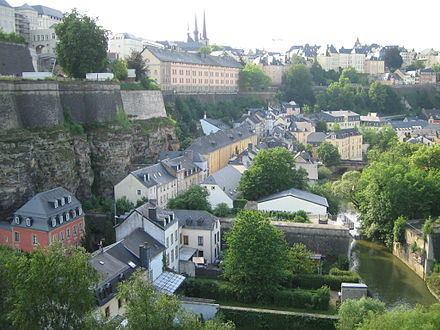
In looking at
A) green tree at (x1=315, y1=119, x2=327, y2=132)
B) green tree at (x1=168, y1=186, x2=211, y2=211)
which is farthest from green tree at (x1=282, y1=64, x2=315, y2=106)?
green tree at (x1=168, y1=186, x2=211, y2=211)

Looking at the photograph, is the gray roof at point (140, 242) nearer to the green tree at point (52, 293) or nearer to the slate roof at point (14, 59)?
the green tree at point (52, 293)

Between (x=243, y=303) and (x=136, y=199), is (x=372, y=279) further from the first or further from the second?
(x=136, y=199)

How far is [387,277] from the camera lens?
31.9m

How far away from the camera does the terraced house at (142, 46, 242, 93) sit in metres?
65.6

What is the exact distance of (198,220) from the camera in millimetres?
31500

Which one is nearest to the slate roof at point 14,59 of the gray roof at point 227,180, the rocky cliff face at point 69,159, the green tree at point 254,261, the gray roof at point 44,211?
the rocky cliff face at point 69,159

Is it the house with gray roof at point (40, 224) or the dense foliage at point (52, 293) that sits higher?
the dense foliage at point (52, 293)

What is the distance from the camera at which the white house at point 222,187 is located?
38906 millimetres

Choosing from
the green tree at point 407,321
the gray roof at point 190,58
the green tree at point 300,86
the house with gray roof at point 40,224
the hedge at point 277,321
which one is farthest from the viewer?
the green tree at point 300,86

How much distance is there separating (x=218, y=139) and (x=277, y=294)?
3002cm

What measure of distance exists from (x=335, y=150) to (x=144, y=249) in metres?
41.3

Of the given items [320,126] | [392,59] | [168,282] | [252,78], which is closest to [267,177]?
[168,282]

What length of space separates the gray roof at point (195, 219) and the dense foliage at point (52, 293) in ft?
52.4

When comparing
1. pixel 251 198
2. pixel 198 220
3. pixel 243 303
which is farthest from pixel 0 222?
pixel 251 198
